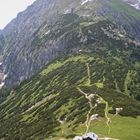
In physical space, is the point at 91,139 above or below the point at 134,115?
above

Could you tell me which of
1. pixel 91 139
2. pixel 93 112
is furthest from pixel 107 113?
pixel 91 139

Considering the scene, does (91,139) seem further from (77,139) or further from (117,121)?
(117,121)

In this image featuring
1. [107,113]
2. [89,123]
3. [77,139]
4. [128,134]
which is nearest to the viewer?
[77,139]

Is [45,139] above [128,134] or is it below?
above

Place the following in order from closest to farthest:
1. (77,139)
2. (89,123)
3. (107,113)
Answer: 1. (77,139)
2. (89,123)
3. (107,113)

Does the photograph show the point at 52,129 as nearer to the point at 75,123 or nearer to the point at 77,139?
the point at 75,123

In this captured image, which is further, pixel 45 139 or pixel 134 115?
pixel 134 115

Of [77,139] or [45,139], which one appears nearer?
[77,139]

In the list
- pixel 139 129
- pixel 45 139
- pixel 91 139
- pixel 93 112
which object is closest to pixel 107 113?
pixel 93 112

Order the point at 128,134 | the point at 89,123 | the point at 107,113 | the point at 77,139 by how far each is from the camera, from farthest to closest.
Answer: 1. the point at 107,113
2. the point at 89,123
3. the point at 128,134
4. the point at 77,139
